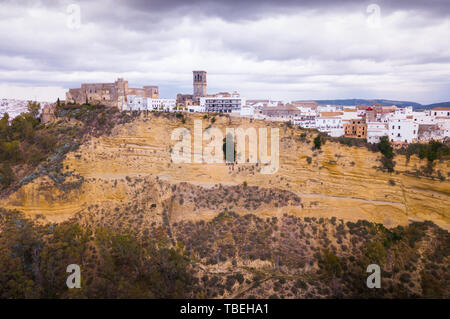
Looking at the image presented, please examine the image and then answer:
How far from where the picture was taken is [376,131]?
32.2 metres

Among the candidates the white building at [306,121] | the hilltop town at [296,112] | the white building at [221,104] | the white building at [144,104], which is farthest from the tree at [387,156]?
the white building at [144,104]

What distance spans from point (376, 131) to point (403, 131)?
2466 millimetres

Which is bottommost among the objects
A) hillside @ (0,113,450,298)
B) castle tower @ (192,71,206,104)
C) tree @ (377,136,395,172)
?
hillside @ (0,113,450,298)

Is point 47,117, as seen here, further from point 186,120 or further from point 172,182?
point 172,182

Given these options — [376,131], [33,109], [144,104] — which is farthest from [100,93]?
[376,131]

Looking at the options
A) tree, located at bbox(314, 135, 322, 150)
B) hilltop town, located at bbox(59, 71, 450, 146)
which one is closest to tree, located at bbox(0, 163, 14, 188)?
hilltop town, located at bbox(59, 71, 450, 146)

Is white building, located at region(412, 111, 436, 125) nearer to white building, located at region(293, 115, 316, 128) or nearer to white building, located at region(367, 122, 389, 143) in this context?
white building, located at region(367, 122, 389, 143)

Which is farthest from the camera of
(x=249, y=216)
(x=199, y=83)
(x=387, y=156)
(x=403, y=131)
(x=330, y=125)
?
(x=199, y=83)

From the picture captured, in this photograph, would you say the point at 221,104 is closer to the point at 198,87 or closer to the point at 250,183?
the point at 198,87

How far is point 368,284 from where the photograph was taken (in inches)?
754

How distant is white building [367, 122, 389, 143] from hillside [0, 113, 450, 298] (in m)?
7.44

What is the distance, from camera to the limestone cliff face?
23.3 m

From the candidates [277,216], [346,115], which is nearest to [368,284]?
[277,216]

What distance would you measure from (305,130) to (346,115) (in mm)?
13659
